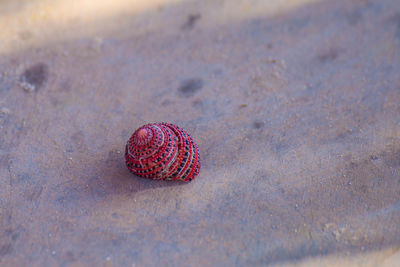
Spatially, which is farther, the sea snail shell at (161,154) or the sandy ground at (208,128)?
the sea snail shell at (161,154)

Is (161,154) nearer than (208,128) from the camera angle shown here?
Yes

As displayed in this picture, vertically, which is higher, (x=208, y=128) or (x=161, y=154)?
(x=161, y=154)

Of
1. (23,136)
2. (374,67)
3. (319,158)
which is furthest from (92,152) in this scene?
(374,67)

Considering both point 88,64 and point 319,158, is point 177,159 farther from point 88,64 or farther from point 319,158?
point 88,64

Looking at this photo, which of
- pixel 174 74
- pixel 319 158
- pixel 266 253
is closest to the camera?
pixel 266 253

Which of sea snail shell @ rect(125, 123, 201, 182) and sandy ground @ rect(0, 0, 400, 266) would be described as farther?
sea snail shell @ rect(125, 123, 201, 182)
